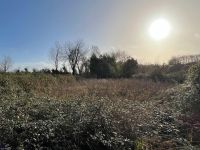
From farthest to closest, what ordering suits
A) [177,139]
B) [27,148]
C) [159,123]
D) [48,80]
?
1. [48,80]
2. [159,123]
3. [177,139]
4. [27,148]

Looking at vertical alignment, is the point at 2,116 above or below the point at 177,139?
above

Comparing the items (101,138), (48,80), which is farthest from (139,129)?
(48,80)

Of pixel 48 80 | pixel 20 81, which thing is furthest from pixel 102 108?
pixel 48 80

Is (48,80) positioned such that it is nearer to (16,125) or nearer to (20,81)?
(20,81)

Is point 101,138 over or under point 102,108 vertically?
under

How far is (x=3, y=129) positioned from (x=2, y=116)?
2.32 feet

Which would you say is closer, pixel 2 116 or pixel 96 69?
pixel 2 116

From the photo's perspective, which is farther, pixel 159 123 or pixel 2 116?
pixel 159 123

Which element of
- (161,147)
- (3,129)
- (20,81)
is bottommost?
(161,147)

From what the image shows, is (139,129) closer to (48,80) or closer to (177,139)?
(177,139)

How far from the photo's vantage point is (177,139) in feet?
22.8

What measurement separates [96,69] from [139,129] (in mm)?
32228

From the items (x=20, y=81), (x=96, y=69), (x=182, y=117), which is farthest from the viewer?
(x=96, y=69)

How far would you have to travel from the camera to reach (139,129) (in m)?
7.17
